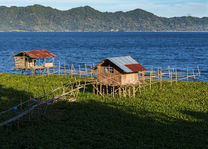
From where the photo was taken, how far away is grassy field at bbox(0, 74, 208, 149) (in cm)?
1986

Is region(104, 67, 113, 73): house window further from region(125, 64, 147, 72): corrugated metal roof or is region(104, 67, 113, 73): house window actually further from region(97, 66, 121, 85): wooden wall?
region(125, 64, 147, 72): corrugated metal roof

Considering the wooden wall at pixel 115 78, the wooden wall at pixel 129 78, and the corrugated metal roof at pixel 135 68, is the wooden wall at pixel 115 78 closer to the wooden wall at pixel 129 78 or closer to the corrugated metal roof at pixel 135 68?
the wooden wall at pixel 129 78

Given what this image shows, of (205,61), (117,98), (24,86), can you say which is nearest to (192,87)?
(117,98)

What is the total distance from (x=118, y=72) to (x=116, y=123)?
11.3 m

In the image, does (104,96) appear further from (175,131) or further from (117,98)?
(175,131)

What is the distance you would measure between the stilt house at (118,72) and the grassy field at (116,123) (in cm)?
225

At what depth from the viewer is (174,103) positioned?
104 ft

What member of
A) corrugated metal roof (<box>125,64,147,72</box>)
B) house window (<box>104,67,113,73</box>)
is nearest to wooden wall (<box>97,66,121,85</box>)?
house window (<box>104,67,113,73</box>)

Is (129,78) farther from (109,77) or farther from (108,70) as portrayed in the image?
(108,70)

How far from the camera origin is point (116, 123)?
24.1 m

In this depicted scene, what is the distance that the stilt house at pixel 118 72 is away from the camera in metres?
34.3

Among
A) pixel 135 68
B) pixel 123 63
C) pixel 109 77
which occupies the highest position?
pixel 123 63

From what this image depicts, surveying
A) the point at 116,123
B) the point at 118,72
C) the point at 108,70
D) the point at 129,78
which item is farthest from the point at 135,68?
the point at 116,123

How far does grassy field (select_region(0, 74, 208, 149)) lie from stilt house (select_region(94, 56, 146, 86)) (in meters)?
2.25
